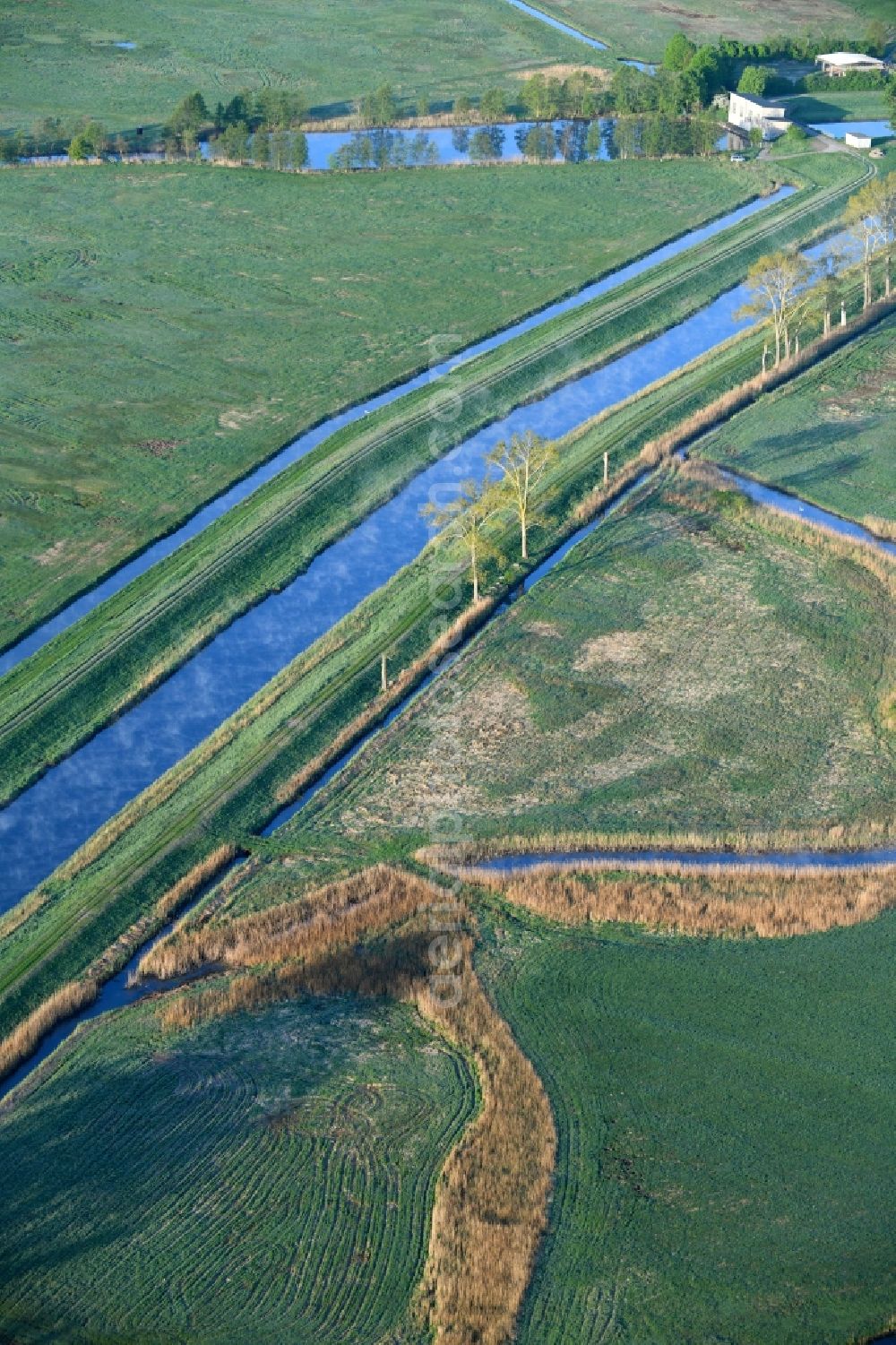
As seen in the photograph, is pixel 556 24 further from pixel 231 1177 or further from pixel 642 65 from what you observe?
pixel 231 1177

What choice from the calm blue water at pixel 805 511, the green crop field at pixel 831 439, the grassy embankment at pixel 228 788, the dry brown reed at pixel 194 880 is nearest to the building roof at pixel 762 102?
the green crop field at pixel 831 439

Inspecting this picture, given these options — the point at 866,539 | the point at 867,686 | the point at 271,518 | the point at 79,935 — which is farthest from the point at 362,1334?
the point at 866,539

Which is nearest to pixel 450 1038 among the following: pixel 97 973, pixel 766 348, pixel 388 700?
pixel 97 973

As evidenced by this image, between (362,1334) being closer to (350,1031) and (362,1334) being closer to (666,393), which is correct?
(350,1031)

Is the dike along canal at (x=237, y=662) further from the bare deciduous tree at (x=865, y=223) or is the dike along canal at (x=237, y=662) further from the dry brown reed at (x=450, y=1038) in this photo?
the bare deciduous tree at (x=865, y=223)

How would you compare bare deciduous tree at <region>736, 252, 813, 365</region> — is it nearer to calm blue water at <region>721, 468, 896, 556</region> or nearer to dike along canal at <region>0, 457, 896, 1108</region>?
calm blue water at <region>721, 468, 896, 556</region>

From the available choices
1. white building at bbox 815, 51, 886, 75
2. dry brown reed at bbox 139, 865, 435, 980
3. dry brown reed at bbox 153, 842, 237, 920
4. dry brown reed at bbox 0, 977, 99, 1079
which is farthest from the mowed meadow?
white building at bbox 815, 51, 886, 75
